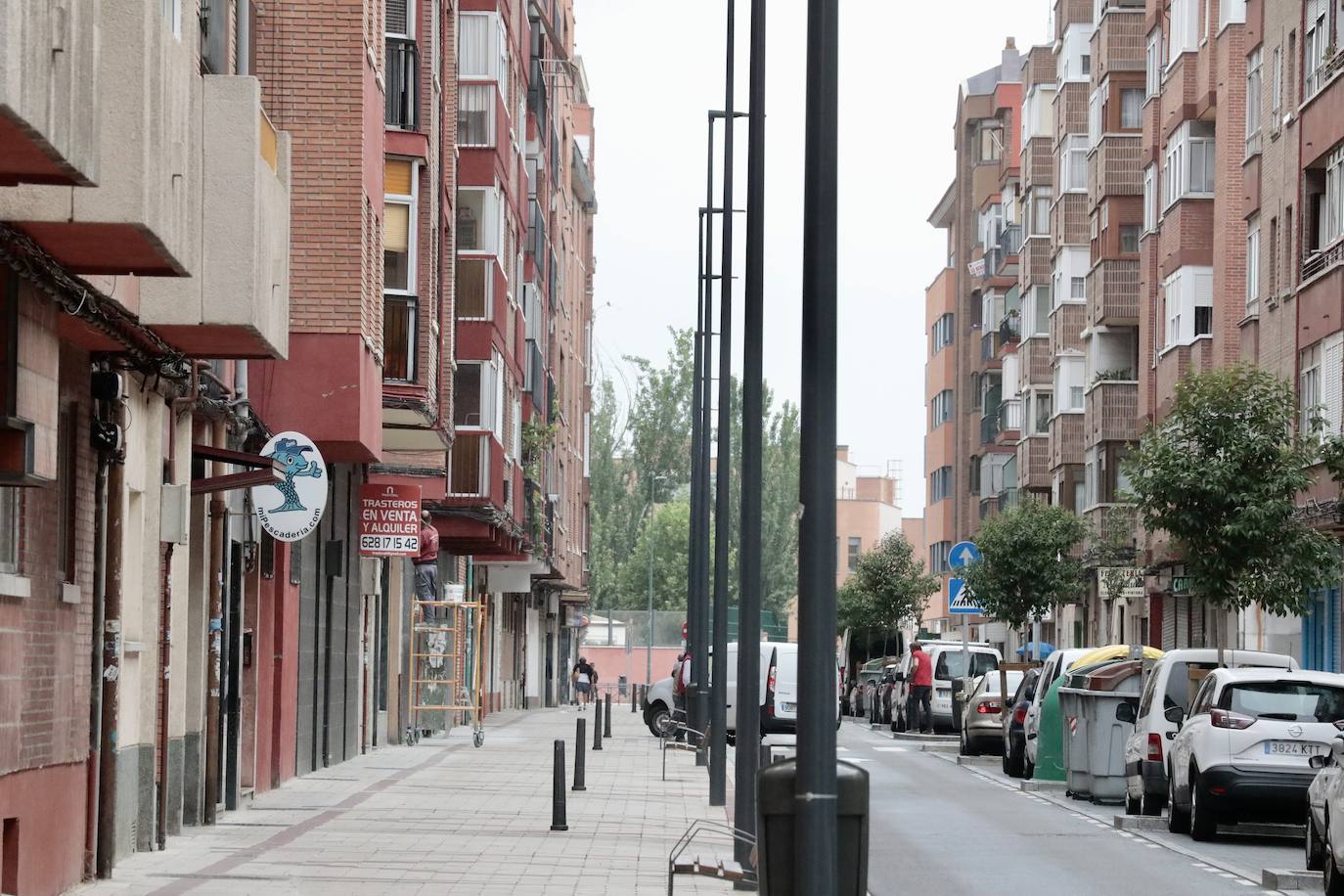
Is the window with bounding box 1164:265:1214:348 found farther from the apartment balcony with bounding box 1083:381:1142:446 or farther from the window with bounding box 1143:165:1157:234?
the apartment balcony with bounding box 1083:381:1142:446

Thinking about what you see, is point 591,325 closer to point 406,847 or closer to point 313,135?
point 313,135

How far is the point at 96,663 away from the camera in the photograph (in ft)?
53.1

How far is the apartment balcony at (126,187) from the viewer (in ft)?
39.6

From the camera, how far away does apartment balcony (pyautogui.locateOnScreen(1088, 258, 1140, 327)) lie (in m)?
64.1

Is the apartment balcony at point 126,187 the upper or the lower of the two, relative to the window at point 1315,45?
lower

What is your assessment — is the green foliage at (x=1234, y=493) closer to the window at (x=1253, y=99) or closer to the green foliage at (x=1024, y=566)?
the window at (x=1253, y=99)

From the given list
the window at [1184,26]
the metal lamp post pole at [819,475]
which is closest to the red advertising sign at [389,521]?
the metal lamp post pole at [819,475]

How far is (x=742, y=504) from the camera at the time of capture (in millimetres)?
21203

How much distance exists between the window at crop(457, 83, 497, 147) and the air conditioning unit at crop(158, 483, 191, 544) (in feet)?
93.6

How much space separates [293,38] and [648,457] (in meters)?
100

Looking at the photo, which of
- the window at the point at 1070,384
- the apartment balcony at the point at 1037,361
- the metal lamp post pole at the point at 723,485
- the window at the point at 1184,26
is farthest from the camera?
the apartment balcony at the point at 1037,361

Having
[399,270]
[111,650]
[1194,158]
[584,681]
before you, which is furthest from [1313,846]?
[584,681]

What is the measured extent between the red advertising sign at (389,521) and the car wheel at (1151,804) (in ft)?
38.6

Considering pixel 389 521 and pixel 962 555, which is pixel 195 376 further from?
pixel 962 555
